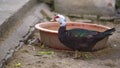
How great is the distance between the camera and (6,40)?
527 centimetres

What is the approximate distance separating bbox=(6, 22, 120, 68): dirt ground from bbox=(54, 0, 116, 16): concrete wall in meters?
2.36

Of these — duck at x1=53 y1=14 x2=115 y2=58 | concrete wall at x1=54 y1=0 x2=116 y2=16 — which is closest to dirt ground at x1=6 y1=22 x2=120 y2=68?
duck at x1=53 y1=14 x2=115 y2=58

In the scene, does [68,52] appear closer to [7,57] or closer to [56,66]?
[56,66]

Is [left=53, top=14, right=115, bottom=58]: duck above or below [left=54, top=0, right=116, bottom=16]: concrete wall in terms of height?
below

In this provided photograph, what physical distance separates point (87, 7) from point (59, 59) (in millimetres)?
3184

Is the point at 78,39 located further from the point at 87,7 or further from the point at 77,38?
the point at 87,7

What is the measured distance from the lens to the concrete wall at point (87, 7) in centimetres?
796

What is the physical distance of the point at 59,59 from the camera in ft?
16.5

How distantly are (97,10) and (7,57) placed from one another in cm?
380

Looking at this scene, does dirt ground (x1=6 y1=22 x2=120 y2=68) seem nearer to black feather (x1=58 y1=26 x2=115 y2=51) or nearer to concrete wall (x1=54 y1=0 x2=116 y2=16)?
black feather (x1=58 y1=26 x2=115 y2=51)

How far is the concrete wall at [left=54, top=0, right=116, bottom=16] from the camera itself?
26.1 feet

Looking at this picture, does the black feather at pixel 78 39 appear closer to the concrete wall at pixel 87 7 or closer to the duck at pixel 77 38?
the duck at pixel 77 38

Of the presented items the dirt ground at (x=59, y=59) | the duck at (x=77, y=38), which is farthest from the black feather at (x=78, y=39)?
the dirt ground at (x=59, y=59)

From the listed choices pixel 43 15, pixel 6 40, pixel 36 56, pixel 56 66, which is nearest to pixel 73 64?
pixel 56 66
